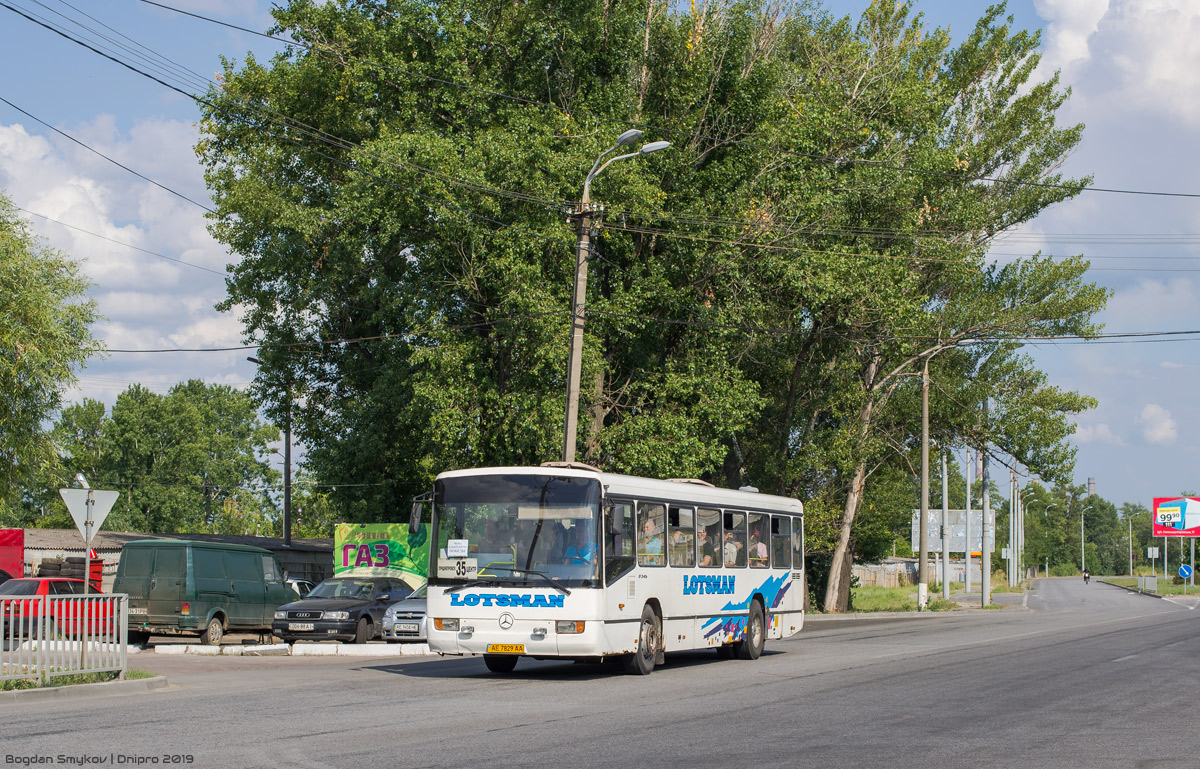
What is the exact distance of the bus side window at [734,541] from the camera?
61.9 feet

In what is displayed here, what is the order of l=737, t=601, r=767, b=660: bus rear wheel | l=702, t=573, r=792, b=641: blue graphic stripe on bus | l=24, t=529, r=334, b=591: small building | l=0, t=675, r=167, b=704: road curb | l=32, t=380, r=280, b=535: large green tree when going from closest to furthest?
1. l=0, t=675, r=167, b=704: road curb
2. l=702, t=573, r=792, b=641: blue graphic stripe on bus
3. l=737, t=601, r=767, b=660: bus rear wheel
4. l=24, t=529, r=334, b=591: small building
5. l=32, t=380, r=280, b=535: large green tree

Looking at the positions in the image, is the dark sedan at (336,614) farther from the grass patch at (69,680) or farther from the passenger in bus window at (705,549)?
the passenger in bus window at (705,549)

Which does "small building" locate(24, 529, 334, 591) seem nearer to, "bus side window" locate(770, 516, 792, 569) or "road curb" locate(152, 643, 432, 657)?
"road curb" locate(152, 643, 432, 657)

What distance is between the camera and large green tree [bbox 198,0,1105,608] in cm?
2881

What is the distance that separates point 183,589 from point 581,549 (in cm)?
1232

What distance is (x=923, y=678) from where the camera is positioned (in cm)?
1602

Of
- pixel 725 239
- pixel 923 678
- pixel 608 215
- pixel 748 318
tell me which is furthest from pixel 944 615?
pixel 923 678

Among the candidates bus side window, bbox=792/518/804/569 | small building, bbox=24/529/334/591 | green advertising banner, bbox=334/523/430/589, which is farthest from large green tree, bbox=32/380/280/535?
bus side window, bbox=792/518/804/569

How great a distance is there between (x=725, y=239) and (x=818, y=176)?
3.85 m

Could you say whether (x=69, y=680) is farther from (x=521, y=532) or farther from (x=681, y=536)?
(x=681, y=536)

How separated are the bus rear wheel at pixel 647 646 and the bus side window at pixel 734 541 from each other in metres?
2.47

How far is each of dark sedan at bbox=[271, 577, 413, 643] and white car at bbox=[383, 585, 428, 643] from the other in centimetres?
45

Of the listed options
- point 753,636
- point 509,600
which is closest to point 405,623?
point 753,636

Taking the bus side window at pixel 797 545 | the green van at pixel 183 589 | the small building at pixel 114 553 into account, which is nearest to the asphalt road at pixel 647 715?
the bus side window at pixel 797 545
